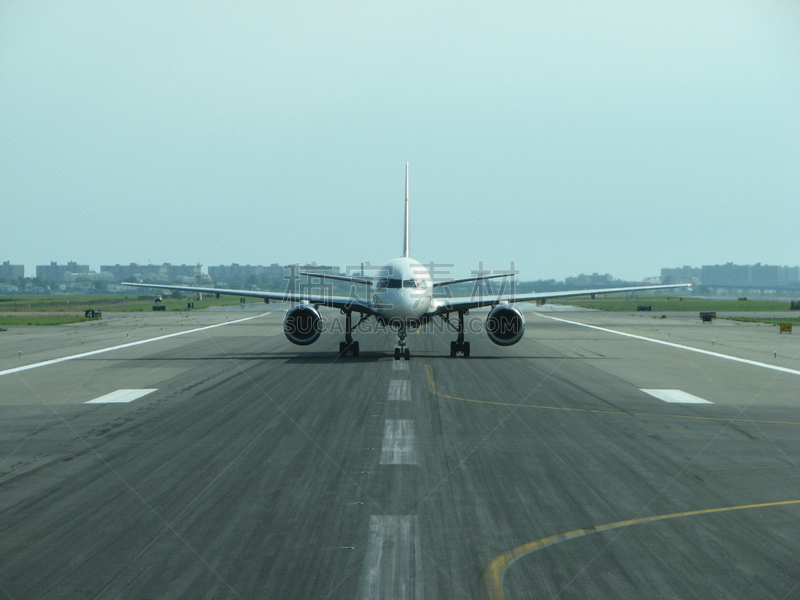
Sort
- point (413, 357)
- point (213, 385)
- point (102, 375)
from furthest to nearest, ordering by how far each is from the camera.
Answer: point (413, 357), point (102, 375), point (213, 385)

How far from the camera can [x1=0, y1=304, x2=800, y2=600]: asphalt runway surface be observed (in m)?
8.66

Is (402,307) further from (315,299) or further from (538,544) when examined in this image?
(538,544)

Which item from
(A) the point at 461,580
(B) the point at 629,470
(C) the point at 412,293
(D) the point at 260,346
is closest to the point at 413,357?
(C) the point at 412,293

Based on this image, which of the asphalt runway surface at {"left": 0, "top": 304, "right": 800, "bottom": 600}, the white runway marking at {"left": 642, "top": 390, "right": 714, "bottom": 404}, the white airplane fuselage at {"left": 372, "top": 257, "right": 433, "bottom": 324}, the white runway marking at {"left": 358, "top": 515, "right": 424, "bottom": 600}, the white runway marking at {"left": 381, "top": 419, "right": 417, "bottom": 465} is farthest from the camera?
the white airplane fuselage at {"left": 372, "top": 257, "right": 433, "bottom": 324}

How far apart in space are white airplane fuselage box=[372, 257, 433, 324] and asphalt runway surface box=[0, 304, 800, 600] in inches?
227

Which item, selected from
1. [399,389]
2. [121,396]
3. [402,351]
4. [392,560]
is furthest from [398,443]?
[402,351]

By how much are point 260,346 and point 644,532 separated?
37.8 m

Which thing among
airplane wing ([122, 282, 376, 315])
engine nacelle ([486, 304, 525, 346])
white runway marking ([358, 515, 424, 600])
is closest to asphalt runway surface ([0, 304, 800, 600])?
white runway marking ([358, 515, 424, 600])

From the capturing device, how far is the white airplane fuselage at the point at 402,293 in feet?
109

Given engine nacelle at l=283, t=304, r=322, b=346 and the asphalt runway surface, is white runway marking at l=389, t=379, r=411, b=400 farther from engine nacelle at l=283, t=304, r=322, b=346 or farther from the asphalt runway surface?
engine nacelle at l=283, t=304, r=322, b=346

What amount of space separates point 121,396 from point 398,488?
49.6 feet

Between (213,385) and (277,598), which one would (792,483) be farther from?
(213,385)

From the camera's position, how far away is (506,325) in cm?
3528

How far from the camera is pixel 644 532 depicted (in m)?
10.2
